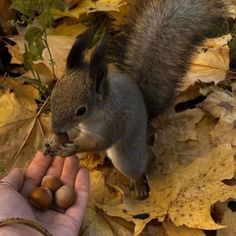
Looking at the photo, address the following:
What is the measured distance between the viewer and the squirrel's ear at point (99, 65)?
154 centimetres

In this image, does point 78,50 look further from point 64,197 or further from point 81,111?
point 64,197

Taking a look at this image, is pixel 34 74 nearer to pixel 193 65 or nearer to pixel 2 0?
pixel 2 0

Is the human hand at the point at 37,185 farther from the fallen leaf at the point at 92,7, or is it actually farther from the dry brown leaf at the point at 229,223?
the fallen leaf at the point at 92,7

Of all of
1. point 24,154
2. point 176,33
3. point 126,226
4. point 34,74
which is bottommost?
point 126,226

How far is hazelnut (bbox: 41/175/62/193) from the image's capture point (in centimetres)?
178

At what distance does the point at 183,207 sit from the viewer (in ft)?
5.67

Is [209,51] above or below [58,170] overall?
above

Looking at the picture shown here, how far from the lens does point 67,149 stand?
1.79 metres

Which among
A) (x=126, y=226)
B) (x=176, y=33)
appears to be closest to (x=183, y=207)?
(x=126, y=226)

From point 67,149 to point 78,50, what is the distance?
0.33 metres

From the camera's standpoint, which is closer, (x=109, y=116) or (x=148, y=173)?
(x=109, y=116)

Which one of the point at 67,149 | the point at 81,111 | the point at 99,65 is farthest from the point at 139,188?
the point at 99,65

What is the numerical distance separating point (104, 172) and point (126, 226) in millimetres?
259

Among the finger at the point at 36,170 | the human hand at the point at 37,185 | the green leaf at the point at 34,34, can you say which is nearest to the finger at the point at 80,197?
the human hand at the point at 37,185
